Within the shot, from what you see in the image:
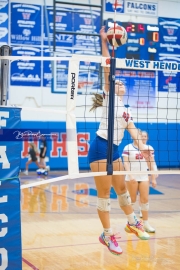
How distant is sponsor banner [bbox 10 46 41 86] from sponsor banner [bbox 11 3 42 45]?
26 cm

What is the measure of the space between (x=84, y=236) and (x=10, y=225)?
97.9 inches

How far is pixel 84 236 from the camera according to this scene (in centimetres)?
645

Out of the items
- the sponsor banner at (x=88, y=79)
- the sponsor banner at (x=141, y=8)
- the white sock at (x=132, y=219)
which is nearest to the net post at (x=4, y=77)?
the white sock at (x=132, y=219)

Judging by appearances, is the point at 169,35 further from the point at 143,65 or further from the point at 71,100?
the point at 71,100

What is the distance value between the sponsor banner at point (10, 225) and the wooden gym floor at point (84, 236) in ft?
2.75

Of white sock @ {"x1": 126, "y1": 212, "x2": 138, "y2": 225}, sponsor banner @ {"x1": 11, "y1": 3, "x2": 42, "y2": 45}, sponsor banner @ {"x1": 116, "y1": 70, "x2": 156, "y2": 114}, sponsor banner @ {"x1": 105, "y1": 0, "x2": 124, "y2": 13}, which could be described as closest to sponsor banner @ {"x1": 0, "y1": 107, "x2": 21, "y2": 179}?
white sock @ {"x1": 126, "y1": 212, "x2": 138, "y2": 225}

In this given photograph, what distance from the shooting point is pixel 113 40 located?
484cm

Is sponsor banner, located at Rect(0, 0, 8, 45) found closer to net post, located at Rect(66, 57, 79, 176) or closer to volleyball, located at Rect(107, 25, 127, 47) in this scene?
volleyball, located at Rect(107, 25, 127, 47)

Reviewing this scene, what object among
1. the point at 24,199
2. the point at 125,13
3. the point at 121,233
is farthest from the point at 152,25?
the point at 121,233

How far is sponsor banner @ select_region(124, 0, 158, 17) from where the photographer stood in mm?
17094

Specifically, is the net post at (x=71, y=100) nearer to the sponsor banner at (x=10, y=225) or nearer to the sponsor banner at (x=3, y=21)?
the sponsor banner at (x=10, y=225)

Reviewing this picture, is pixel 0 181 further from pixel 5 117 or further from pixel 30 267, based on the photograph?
pixel 30 267

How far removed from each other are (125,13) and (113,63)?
12.9 metres

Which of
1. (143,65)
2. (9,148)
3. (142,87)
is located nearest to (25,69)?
(142,87)
